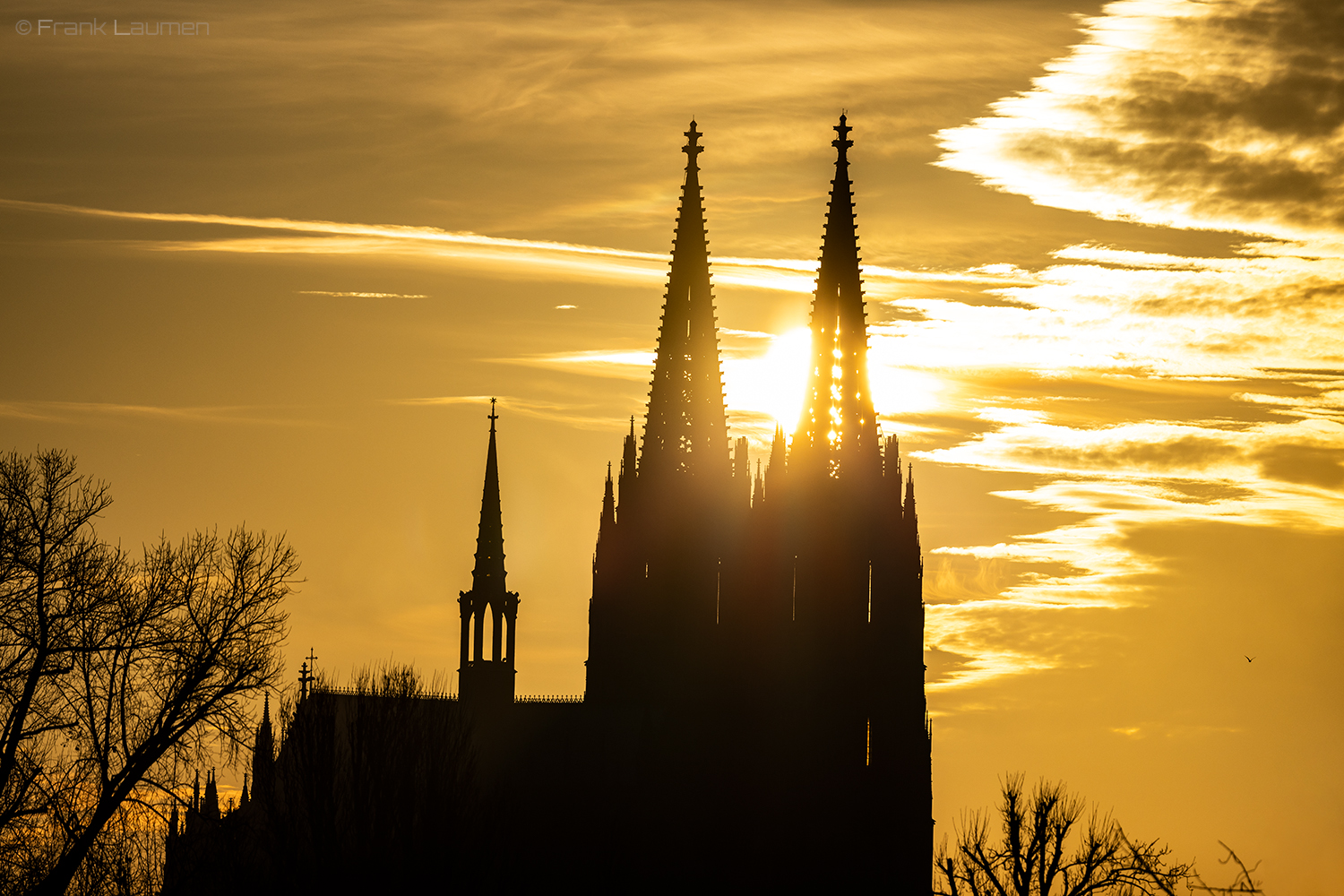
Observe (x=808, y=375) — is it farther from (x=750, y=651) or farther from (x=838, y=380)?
(x=750, y=651)

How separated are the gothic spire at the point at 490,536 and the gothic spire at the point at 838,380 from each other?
15.1 meters

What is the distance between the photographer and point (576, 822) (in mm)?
73688

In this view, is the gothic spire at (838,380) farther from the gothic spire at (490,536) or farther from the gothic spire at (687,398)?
the gothic spire at (490,536)

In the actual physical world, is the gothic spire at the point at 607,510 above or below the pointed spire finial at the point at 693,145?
below

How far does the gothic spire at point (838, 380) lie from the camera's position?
75.9m

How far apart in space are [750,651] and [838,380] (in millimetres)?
12356

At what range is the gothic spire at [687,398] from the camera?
77.4 m

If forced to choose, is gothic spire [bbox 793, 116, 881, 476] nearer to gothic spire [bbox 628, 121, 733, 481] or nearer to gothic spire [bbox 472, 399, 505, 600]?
gothic spire [bbox 628, 121, 733, 481]

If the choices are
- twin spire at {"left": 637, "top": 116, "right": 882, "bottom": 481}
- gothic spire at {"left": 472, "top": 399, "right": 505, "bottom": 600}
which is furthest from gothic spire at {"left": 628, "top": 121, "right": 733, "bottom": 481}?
gothic spire at {"left": 472, "top": 399, "right": 505, "bottom": 600}

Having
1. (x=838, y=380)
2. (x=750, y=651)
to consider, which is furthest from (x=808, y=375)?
(x=750, y=651)

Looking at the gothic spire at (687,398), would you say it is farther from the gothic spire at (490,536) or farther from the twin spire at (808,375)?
the gothic spire at (490,536)

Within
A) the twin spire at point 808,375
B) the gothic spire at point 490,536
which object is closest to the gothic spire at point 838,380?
the twin spire at point 808,375

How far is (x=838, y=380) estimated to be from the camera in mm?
76438

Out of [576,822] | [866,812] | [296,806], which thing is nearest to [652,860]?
[576,822]
